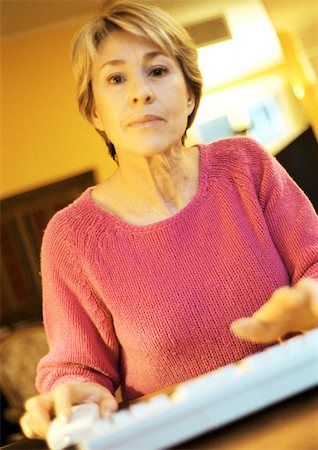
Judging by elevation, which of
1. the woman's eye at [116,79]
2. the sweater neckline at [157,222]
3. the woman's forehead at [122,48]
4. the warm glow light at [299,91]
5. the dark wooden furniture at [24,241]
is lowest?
the dark wooden furniture at [24,241]

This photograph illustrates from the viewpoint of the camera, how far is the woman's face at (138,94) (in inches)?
18.2

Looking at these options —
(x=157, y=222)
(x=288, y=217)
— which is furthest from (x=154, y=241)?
(x=288, y=217)

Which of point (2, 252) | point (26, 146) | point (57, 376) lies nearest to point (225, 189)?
point (57, 376)

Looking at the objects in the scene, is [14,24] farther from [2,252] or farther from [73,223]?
[2,252]

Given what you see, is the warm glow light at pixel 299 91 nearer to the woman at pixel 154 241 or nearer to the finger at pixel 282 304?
the woman at pixel 154 241

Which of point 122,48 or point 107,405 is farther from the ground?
point 122,48

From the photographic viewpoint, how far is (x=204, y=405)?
263mm

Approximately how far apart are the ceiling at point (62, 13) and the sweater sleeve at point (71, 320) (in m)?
0.34

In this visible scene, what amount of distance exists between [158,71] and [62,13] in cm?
33

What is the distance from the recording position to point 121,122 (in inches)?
18.7

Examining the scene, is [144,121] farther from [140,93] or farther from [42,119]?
[42,119]

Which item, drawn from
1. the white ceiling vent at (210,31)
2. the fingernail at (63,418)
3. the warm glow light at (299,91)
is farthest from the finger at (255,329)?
Answer: the warm glow light at (299,91)

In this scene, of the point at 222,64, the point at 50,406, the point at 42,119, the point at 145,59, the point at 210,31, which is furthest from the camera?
the point at 42,119

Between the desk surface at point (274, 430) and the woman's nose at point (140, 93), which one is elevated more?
the woman's nose at point (140, 93)
